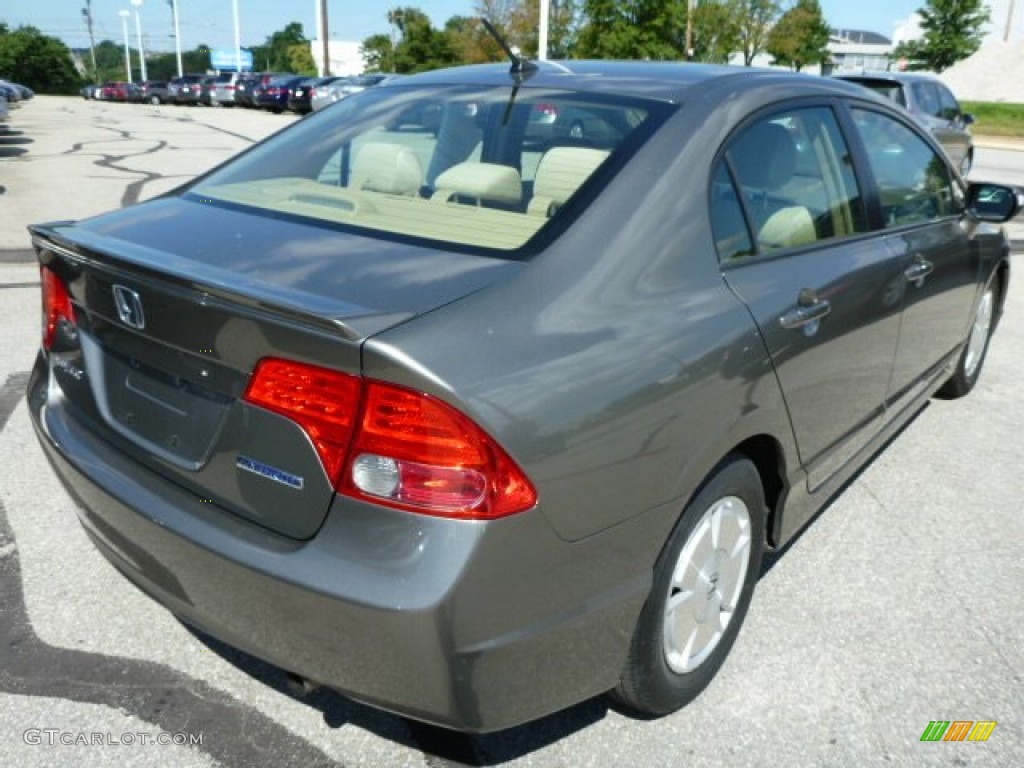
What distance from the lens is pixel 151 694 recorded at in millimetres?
2439

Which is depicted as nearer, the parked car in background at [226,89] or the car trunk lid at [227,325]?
the car trunk lid at [227,325]

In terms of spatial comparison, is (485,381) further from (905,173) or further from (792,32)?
(792,32)

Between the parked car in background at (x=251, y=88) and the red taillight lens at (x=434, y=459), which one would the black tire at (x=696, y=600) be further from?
the parked car in background at (x=251, y=88)

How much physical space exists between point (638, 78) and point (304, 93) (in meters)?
36.9

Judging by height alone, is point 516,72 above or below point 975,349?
above

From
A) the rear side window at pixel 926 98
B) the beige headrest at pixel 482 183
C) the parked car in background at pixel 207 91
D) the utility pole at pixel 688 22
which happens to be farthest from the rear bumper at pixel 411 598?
the parked car in background at pixel 207 91

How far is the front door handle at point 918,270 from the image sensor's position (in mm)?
3299

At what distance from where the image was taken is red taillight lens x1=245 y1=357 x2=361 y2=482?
→ 68.9 inches

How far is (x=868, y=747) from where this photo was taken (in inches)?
92.4

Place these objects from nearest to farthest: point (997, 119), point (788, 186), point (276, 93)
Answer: point (788, 186) < point (276, 93) < point (997, 119)

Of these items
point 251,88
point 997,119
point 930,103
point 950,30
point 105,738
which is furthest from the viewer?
point 950,30

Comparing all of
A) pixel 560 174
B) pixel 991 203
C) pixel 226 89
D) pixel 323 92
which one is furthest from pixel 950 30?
pixel 560 174

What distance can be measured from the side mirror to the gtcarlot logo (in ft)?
12.5

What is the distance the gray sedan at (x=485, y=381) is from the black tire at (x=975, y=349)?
83.2 inches
